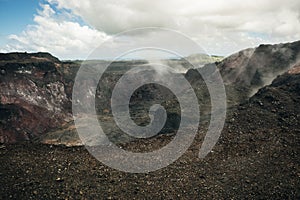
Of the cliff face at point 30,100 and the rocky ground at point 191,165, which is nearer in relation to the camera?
the rocky ground at point 191,165

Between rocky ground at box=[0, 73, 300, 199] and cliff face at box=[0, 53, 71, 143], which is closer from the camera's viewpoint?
rocky ground at box=[0, 73, 300, 199]

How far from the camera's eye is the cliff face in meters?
28.9

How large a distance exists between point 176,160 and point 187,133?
13.2 ft

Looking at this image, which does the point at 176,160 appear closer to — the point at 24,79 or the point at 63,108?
the point at 63,108

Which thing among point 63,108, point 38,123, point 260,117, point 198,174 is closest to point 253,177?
point 198,174

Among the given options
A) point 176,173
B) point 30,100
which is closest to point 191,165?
point 176,173

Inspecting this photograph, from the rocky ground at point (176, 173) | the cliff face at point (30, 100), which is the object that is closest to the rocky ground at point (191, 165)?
the rocky ground at point (176, 173)

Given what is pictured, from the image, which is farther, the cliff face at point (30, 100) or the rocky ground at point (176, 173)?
the cliff face at point (30, 100)

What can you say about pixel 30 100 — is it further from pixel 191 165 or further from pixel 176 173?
pixel 176 173

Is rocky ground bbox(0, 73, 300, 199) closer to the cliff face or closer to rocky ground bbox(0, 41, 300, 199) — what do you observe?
rocky ground bbox(0, 41, 300, 199)

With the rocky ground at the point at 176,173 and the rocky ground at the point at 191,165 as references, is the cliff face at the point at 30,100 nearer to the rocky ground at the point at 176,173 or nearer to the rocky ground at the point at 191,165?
the rocky ground at the point at 191,165

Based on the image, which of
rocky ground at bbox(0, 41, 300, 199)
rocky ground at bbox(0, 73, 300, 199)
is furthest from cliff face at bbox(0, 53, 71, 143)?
rocky ground at bbox(0, 73, 300, 199)

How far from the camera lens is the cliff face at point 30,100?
28.9 m

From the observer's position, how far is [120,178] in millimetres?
11422
